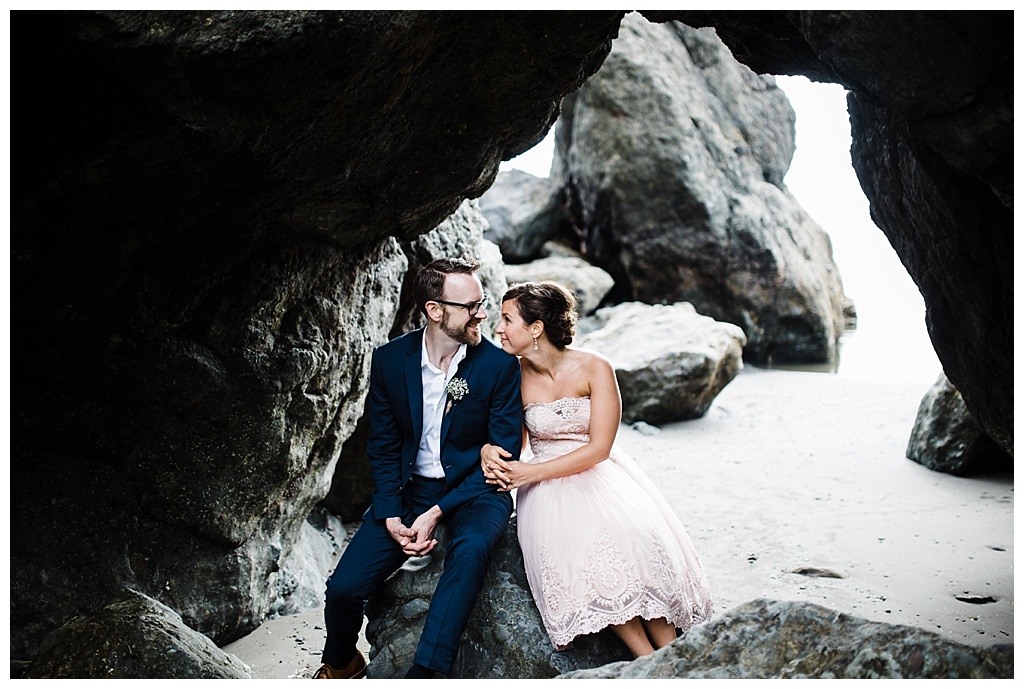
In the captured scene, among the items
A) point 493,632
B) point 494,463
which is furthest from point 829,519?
point 493,632

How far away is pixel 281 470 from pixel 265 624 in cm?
98

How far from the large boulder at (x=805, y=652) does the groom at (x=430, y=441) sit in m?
1.05

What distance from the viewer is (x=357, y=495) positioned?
6.55 meters

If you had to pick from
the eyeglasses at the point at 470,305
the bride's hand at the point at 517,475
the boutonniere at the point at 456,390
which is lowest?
the bride's hand at the point at 517,475

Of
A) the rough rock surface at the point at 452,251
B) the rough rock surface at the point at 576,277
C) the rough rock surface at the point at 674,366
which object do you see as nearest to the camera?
the rough rock surface at the point at 452,251

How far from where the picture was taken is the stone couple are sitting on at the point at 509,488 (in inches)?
130

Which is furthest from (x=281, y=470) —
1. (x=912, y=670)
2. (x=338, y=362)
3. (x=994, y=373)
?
(x=994, y=373)

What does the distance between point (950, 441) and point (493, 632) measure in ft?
17.1

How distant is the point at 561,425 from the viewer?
3789 mm

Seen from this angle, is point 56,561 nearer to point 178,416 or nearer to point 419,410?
point 178,416

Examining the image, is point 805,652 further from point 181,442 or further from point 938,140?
point 181,442

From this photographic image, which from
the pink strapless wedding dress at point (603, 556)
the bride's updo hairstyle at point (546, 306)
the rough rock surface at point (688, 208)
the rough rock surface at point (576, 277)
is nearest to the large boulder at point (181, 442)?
the bride's updo hairstyle at point (546, 306)

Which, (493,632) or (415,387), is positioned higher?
(415,387)

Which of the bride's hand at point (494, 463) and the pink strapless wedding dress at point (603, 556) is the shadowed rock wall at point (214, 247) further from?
the pink strapless wedding dress at point (603, 556)
